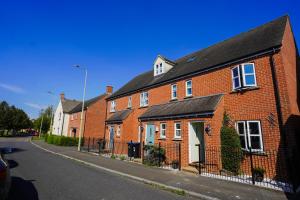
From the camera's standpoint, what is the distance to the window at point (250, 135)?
10.8m

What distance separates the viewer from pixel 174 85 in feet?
57.5

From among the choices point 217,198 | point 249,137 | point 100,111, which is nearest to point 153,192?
point 217,198

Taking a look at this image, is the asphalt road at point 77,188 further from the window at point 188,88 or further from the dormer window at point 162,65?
the dormer window at point 162,65

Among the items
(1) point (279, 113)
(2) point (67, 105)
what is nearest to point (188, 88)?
(1) point (279, 113)

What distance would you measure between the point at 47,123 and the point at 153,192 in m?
70.5

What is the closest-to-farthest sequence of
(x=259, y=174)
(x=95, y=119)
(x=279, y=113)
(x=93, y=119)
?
(x=259, y=174), (x=279, y=113), (x=93, y=119), (x=95, y=119)

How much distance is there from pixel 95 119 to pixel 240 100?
84.2ft

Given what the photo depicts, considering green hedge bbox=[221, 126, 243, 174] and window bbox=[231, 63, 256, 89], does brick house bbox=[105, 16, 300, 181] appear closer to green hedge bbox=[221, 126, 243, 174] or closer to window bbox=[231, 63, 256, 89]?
window bbox=[231, 63, 256, 89]

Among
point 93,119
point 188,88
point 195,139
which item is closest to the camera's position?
point 195,139

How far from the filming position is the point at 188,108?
46.1 feet

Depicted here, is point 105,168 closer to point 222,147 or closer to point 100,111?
point 222,147

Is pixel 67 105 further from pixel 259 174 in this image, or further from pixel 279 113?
pixel 279 113

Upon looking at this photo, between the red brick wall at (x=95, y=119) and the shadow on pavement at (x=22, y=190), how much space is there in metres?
23.5

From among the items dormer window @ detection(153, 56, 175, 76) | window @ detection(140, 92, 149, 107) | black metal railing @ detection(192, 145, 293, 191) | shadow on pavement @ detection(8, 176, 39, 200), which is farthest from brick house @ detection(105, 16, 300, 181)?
shadow on pavement @ detection(8, 176, 39, 200)
